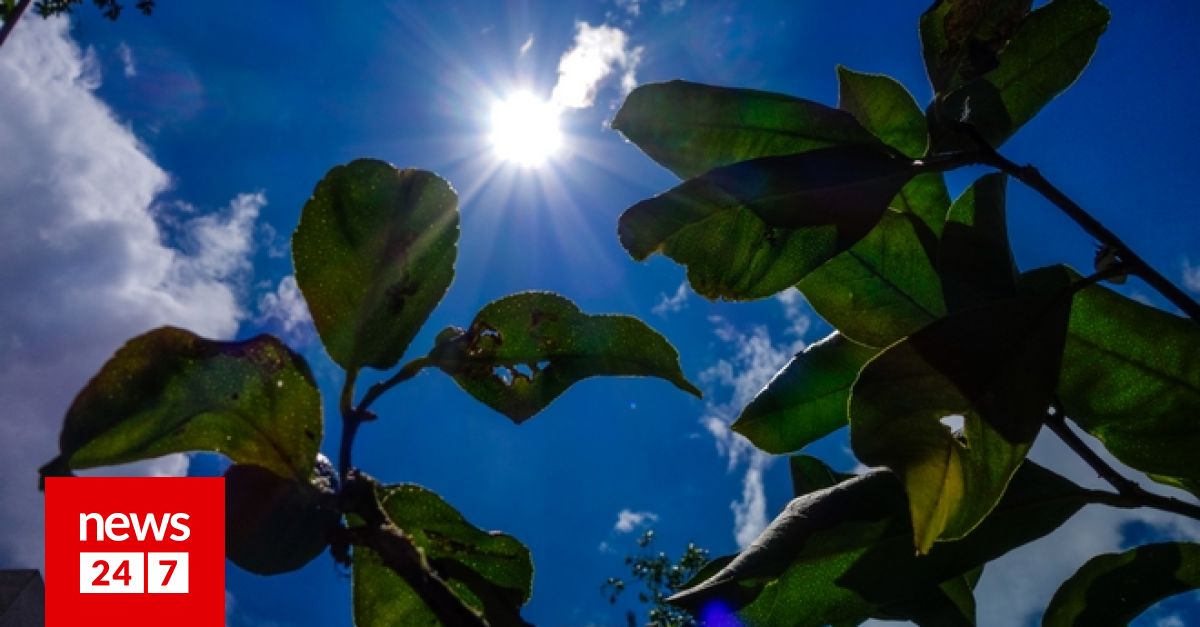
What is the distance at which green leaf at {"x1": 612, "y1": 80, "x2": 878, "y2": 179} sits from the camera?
44.3 inches

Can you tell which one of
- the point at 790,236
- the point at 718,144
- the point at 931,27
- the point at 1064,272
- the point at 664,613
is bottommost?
the point at 1064,272

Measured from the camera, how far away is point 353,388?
Result: 78cm

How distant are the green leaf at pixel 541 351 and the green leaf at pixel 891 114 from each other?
1.91 feet

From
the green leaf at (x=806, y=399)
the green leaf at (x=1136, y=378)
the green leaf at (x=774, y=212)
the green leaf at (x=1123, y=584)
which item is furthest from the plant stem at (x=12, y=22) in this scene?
the green leaf at (x=1123, y=584)

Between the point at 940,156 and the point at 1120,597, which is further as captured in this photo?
the point at 1120,597

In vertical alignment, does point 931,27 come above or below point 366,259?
above

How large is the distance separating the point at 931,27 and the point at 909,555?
0.79 metres

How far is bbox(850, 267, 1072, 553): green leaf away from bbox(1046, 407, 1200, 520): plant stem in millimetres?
318

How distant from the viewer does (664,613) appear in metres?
14.5

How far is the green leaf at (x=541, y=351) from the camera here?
35.3 inches

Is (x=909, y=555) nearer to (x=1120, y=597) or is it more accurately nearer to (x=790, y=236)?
(x=1120, y=597)

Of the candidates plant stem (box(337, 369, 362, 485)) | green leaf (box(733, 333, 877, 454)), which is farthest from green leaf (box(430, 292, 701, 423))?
green leaf (box(733, 333, 877, 454))

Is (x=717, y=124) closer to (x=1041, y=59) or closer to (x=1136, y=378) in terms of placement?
(x=1041, y=59)

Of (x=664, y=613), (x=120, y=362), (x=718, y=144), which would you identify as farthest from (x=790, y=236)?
(x=664, y=613)
